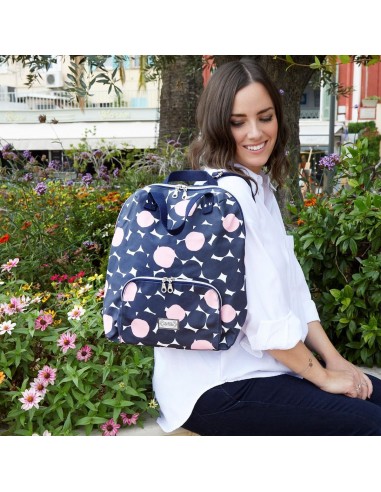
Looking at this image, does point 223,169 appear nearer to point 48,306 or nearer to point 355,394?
point 355,394

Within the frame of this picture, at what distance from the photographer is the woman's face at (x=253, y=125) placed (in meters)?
1.89

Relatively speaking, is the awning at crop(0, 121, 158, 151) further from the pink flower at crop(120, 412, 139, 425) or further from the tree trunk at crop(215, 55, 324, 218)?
the pink flower at crop(120, 412, 139, 425)

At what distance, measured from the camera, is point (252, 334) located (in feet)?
5.64

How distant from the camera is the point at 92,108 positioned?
24.6 m

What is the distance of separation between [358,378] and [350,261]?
1070 millimetres

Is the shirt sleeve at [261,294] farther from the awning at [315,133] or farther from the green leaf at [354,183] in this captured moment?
the awning at [315,133]

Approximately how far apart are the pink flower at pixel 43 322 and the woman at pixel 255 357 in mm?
557

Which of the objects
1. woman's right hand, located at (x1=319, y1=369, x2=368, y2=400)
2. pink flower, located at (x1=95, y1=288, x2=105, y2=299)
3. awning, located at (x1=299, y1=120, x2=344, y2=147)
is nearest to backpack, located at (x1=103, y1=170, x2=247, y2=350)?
woman's right hand, located at (x1=319, y1=369, x2=368, y2=400)

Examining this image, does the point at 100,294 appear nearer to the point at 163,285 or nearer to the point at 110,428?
the point at 110,428

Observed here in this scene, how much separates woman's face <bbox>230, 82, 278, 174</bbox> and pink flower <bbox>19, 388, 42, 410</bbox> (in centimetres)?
104

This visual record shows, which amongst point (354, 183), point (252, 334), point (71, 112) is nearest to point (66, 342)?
point (252, 334)

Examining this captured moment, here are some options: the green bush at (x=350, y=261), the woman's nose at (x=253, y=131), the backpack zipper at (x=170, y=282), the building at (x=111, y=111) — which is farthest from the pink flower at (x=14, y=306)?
the building at (x=111, y=111)

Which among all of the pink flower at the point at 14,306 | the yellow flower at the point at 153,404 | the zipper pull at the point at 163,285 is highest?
the zipper pull at the point at 163,285

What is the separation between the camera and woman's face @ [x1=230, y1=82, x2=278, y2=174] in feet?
6.20
